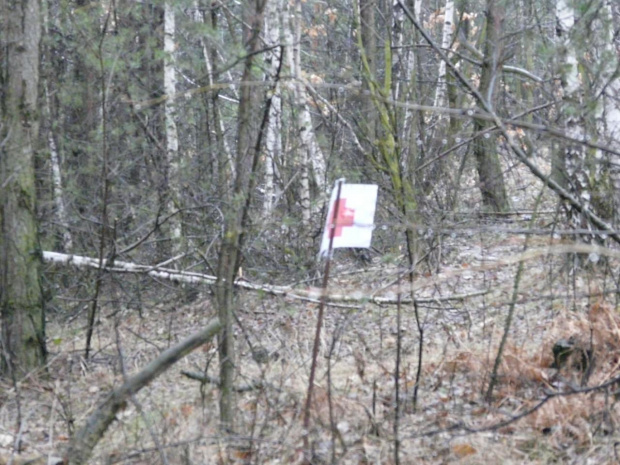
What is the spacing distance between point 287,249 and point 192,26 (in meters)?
5.26

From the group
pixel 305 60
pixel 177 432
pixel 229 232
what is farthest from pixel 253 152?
pixel 305 60

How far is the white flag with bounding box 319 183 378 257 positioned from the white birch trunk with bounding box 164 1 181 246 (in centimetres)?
509

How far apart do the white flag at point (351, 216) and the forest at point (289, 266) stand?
0.05 metres

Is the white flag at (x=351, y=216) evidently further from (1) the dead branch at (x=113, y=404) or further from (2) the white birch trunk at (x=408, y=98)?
(2) the white birch trunk at (x=408, y=98)

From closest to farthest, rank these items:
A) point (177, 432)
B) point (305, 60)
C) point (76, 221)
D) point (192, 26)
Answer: point (177, 432)
point (192, 26)
point (76, 221)
point (305, 60)

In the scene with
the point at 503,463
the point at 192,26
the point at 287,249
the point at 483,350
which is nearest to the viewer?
the point at 503,463

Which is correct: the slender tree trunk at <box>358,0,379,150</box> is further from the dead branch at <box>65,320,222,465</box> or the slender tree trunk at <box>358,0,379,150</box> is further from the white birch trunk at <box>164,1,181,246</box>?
the dead branch at <box>65,320,222,465</box>

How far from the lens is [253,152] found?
560 cm

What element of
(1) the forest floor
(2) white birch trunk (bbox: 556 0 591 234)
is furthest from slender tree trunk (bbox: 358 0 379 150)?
(2) white birch trunk (bbox: 556 0 591 234)

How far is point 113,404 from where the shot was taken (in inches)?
187

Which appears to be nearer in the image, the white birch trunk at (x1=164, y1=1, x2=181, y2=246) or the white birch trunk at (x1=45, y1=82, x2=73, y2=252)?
the white birch trunk at (x1=45, y1=82, x2=73, y2=252)

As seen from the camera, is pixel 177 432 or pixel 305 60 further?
pixel 305 60

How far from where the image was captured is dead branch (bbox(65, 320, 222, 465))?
4.70m

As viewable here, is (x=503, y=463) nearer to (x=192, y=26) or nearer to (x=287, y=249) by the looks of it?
(x=192, y=26)
